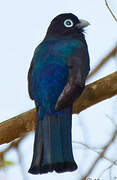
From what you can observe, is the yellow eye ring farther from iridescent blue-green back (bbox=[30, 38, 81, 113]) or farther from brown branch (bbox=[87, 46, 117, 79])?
brown branch (bbox=[87, 46, 117, 79])

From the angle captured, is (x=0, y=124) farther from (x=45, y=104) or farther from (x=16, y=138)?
(x=45, y=104)

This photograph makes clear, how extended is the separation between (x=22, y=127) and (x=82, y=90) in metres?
0.66

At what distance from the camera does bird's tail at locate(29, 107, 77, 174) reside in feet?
14.7

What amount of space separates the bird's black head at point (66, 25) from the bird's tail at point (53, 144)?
5.22 ft

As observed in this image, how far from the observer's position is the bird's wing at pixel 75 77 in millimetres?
4746

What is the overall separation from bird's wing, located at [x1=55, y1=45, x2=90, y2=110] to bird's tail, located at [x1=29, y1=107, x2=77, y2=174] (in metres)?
0.16

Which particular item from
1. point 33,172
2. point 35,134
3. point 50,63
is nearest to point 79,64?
point 50,63

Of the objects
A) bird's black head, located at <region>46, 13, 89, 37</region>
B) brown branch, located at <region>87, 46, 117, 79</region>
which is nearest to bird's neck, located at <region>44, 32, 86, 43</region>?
bird's black head, located at <region>46, 13, 89, 37</region>

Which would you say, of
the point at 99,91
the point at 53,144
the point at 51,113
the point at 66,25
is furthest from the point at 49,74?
the point at 66,25

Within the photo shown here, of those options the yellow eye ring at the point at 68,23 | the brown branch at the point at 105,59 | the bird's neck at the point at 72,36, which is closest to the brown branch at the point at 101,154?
the brown branch at the point at 105,59

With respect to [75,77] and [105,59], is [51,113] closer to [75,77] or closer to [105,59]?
[75,77]

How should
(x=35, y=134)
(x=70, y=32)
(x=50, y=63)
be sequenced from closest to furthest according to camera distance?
(x=35, y=134) < (x=50, y=63) < (x=70, y=32)

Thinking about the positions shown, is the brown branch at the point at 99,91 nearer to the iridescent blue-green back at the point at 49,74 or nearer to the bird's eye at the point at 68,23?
the iridescent blue-green back at the point at 49,74

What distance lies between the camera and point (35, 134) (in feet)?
15.8
